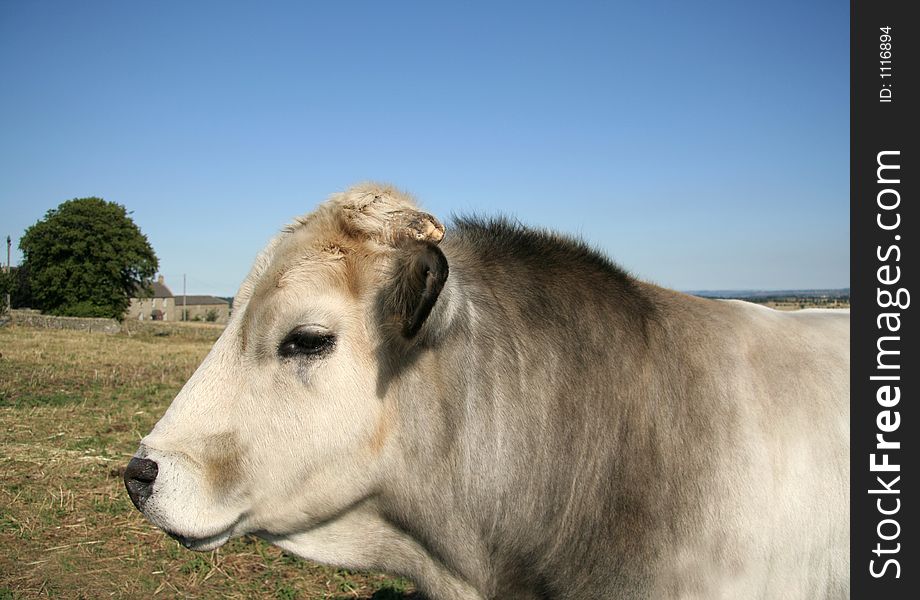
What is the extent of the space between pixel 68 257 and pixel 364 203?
67.4 m

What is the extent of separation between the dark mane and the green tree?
64.1 m

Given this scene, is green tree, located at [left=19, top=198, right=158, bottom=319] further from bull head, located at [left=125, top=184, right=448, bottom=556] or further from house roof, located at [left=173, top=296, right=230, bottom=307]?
bull head, located at [left=125, top=184, right=448, bottom=556]

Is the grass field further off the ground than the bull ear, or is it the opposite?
the bull ear

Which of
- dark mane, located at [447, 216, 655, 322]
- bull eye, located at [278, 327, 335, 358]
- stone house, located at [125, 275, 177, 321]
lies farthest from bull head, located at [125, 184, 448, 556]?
stone house, located at [125, 275, 177, 321]

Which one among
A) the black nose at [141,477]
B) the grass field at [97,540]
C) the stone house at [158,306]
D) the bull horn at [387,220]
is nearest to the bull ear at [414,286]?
the bull horn at [387,220]

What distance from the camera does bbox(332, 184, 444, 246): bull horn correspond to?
110 inches

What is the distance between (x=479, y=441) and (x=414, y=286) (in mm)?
761

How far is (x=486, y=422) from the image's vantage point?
2.78 meters

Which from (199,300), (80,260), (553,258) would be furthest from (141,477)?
(199,300)

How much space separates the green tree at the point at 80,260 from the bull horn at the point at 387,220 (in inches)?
2529

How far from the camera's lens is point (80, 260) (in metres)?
59.6

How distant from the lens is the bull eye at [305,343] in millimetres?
2660

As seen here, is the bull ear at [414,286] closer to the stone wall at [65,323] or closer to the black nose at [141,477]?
the black nose at [141,477]
